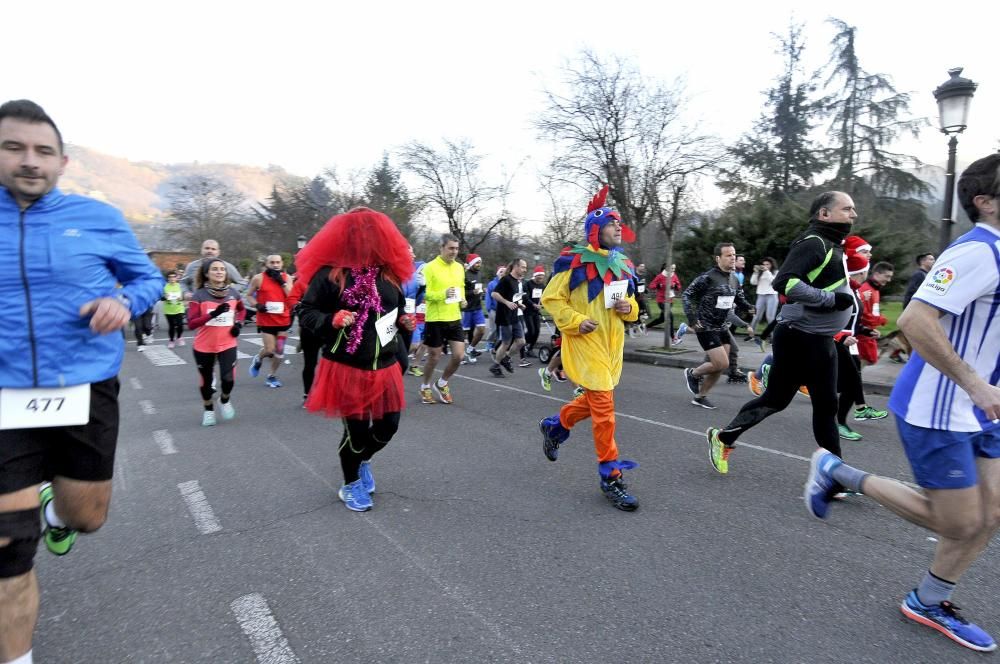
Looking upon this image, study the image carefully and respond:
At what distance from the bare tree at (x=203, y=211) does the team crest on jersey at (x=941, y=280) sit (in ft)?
154

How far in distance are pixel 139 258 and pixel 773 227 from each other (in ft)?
63.0

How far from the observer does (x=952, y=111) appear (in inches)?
318

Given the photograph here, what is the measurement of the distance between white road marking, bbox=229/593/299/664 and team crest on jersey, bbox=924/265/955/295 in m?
2.86

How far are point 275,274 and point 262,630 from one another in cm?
648

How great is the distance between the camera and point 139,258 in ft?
7.95

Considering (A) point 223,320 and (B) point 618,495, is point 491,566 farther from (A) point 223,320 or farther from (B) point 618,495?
(A) point 223,320

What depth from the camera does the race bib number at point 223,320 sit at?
243 inches

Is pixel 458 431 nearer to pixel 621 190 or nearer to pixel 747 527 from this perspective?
pixel 747 527

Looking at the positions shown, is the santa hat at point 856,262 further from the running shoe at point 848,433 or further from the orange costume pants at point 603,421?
the orange costume pants at point 603,421

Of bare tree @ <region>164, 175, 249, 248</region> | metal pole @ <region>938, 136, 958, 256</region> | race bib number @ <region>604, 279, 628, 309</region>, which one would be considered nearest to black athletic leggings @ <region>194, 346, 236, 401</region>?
race bib number @ <region>604, 279, 628, 309</region>

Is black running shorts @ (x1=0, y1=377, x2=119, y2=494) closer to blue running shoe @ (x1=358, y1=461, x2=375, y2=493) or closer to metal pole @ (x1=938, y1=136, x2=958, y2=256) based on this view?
blue running shoe @ (x1=358, y1=461, x2=375, y2=493)

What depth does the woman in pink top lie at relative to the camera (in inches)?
241

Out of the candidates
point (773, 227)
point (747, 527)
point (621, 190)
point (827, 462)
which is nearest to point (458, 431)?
point (747, 527)

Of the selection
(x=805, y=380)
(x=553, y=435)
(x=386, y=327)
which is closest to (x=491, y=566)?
(x=553, y=435)
